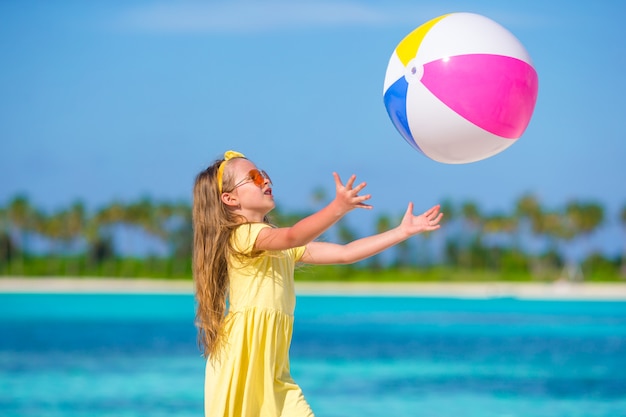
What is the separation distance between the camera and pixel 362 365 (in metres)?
11.6

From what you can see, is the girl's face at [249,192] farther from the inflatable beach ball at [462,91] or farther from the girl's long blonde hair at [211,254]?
the inflatable beach ball at [462,91]

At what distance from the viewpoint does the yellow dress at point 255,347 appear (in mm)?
3412

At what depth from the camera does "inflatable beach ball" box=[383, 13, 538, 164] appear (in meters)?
3.94

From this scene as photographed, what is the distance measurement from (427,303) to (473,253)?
22.1 metres

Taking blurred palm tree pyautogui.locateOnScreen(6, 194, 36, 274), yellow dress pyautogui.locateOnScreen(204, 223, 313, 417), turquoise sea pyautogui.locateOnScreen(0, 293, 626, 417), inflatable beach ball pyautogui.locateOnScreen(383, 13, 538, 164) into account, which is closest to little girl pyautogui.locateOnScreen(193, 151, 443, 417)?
yellow dress pyautogui.locateOnScreen(204, 223, 313, 417)

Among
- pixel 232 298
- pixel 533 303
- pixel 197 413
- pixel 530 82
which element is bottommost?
pixel 533 303

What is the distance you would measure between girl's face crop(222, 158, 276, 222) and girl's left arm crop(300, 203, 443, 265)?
272 millimetres

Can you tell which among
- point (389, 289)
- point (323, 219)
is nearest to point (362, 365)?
point (323, 219)

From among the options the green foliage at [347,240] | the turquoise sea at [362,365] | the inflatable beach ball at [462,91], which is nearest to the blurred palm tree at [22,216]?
the green foliage at [347,240]

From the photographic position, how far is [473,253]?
52.7 metres

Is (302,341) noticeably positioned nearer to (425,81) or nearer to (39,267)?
(425,81)

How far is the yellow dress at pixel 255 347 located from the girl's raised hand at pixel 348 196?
0.46 m

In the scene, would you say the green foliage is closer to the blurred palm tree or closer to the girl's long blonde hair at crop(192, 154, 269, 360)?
the blurred palm tree

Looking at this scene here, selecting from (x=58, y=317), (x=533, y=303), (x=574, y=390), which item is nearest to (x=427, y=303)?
(x=533, y=303)
